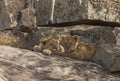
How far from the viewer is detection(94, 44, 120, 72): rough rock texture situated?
766cm

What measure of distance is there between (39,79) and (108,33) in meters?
3.45

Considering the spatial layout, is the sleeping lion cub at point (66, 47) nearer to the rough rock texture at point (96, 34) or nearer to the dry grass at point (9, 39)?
the rough rock texture at point (96, 34)

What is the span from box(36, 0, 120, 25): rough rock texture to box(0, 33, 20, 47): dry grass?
1.67 metres

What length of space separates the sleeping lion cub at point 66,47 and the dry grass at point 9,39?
1.45 meters

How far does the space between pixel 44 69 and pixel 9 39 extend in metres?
3.69

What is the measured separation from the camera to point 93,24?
10094 mm

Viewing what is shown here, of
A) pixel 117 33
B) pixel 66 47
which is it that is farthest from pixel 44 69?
pixel 117 33

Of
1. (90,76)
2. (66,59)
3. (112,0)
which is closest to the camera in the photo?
(90,76)

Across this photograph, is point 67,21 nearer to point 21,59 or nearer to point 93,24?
point 93,24

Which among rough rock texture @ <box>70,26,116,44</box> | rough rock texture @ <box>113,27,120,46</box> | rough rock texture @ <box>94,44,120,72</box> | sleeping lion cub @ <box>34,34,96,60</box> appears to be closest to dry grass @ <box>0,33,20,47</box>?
sleeping lion cub @ <box>34,34,96,60</box>

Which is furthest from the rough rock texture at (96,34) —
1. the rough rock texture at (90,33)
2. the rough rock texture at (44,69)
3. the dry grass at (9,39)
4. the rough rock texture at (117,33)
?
the dry grass at (9,39)

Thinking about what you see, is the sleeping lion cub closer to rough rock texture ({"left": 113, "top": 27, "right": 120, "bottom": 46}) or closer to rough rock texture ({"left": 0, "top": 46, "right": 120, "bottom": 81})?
rough rock texture ({"left": 0, "top": 46, "right": 120, "bottom": 81})

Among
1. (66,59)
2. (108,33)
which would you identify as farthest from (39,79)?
(108,33)

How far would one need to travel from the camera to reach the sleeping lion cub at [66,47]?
8.86 m
